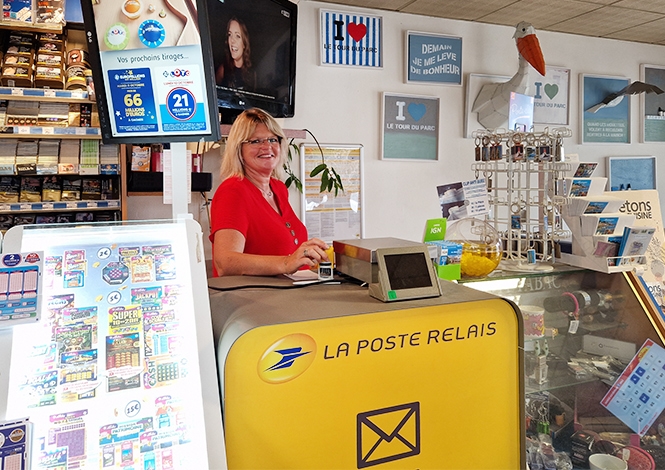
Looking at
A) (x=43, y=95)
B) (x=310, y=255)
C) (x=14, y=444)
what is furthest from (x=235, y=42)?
(x=14, y=444)

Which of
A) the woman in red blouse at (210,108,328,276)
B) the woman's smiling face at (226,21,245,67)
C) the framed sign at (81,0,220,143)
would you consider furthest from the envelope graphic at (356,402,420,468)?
the woman's smiling face at (226,21,245,67)

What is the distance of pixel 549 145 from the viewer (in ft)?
6.74

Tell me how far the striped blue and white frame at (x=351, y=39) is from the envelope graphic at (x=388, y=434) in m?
3.58

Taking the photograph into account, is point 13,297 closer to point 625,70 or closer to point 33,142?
point 33,142

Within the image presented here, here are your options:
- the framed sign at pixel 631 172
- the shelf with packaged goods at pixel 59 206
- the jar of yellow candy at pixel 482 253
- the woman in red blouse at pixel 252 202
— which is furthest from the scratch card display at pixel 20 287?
the framed sign at pixel 631 172

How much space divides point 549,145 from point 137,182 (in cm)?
260

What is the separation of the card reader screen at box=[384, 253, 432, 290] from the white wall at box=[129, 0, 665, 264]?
297 centimetres

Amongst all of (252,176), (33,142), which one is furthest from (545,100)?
(33,142)

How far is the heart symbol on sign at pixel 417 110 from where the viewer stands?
4.62 meters

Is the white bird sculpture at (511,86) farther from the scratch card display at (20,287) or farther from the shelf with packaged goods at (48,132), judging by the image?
the scratch card display at (20,287)

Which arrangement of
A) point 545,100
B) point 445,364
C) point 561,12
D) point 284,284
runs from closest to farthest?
point 445,364 < point 284,284 < point 561,12 < point 545,100

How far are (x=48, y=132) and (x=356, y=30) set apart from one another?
246 centimetres

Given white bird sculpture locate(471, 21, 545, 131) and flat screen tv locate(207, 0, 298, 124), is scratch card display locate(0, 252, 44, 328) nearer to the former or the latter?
flat screen tv locate(207, 0, 298, 124)

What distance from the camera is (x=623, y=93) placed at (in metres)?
5.23
